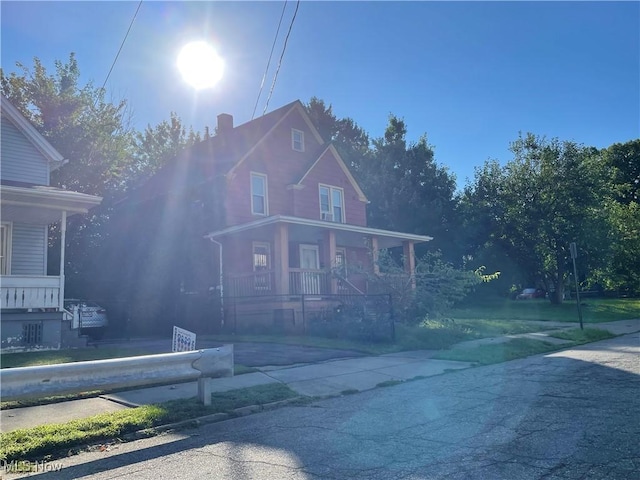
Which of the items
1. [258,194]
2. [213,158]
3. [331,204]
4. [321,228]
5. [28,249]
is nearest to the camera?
[28,249]

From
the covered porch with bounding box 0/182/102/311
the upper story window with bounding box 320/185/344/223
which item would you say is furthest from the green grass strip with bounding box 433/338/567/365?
the upper story window with bounding box 320/185/344/223

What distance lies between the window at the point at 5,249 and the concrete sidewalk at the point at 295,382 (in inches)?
401

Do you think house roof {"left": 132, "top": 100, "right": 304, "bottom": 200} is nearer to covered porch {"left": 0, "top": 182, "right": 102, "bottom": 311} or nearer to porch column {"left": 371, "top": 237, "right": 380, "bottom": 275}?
porch column {"left": 371, "top": 237, "right": 380, "bottom": 275}

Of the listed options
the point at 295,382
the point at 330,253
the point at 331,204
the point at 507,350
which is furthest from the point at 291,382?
the point at 331,204

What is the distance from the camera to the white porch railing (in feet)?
43.2

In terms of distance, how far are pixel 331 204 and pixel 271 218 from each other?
26.8 feet

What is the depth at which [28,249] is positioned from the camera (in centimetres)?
1603

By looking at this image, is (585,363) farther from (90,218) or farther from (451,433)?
(90,218)

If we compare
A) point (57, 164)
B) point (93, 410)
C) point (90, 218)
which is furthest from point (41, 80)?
point (93, 410)

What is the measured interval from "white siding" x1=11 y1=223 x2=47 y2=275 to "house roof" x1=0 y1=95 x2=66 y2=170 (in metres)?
2.55

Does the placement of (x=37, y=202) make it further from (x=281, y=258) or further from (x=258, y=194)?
(x=258, y=194)

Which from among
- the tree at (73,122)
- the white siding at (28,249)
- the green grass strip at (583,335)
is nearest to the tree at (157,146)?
the tree at (73,122)

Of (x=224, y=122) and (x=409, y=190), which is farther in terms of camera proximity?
(x=409, y=190)

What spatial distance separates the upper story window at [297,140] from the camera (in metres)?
24.8
